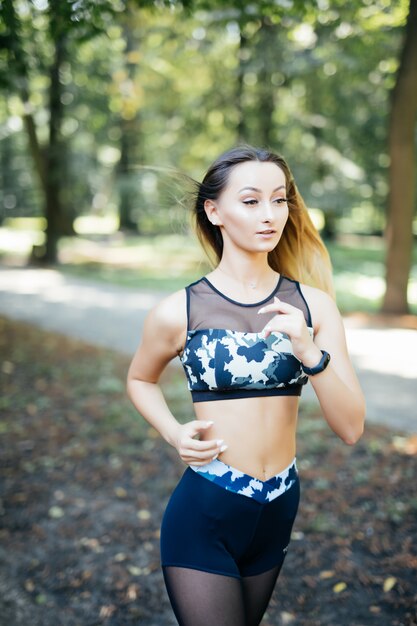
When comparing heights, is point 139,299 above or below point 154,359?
below

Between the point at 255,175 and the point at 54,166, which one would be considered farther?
the point at 54,166

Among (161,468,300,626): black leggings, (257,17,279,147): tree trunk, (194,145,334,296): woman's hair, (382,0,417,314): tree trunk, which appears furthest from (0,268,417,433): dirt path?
(257,17,279,147): tree trunk

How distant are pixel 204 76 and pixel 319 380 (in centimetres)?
1854

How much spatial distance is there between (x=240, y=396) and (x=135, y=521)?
290cm

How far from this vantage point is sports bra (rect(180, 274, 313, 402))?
1.98 m

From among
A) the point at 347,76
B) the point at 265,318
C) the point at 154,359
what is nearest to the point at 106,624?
the point at 154,359

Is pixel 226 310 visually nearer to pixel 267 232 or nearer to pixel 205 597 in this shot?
pixel 267 232

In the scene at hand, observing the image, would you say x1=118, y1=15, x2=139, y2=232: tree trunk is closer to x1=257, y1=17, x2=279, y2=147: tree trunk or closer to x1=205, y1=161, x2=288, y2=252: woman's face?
x1=257, y1=17, x2=279, y2=147: tree trunk

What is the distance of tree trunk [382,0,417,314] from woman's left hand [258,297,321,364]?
9787 millimetres

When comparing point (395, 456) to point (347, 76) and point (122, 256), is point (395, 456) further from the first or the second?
point (122, 256)

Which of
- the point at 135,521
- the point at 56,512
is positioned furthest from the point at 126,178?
the point at 135,521

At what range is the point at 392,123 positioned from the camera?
10.8m

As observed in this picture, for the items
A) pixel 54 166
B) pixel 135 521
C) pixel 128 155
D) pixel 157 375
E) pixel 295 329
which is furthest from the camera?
pixel 128 155

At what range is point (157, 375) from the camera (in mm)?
2311
